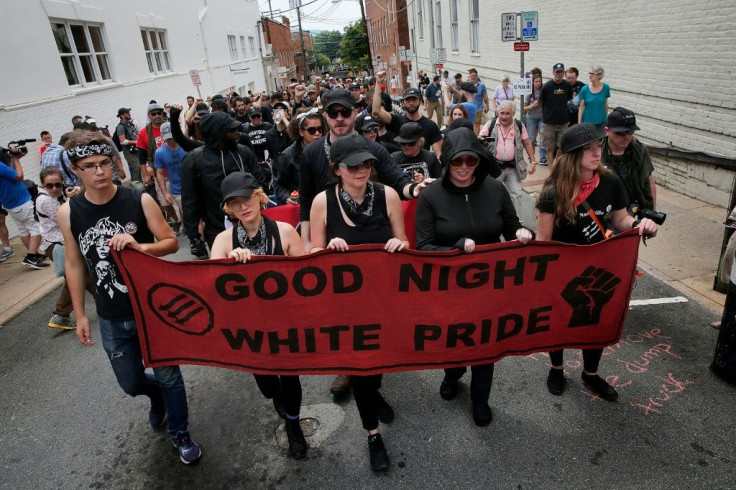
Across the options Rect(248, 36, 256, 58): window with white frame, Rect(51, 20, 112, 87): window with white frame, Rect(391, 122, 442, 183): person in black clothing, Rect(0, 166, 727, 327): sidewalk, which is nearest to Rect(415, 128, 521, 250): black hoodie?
Rect(391, 122, 442, 183): person in black clothing

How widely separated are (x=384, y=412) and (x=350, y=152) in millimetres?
1878

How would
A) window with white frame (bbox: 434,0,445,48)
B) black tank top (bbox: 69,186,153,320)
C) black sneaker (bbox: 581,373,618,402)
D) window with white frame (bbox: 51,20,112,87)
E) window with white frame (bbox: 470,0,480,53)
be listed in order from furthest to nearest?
window with white frame (bbox: 434,0,445,48), window with white frame (bbox: 470,0,480,53), window with white frame (bbox: 51,20,112,87), black sneaker (bbox: 581,373,618,402), black tank top (bbox: 69,186,153,320)

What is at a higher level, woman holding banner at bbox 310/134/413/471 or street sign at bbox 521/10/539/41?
street sign at bbox 521/10/539/41

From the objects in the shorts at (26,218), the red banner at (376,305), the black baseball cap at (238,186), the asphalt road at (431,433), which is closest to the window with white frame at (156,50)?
the shorts at (26,218)

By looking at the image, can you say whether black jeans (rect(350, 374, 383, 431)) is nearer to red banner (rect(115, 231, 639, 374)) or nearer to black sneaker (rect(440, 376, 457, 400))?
red banner (rect(115, 231, 639, 374))

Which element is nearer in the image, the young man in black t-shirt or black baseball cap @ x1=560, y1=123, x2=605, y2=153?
the young man in black t-shirt

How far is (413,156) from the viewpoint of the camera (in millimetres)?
4738

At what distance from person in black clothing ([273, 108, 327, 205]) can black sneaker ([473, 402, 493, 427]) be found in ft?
8.26

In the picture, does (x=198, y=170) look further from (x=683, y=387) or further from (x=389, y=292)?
(x=683, y=387)

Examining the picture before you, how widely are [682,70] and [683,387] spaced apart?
6126 millimetres

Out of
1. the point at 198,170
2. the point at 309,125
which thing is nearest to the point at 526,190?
the point at 309,125

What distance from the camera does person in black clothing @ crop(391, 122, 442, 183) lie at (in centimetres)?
454

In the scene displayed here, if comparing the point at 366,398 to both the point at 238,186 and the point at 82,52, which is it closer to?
the point at 238,186

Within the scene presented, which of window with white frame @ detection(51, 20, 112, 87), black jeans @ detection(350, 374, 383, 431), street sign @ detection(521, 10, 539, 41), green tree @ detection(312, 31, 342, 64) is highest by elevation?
green tree @ detection(312, 31, 342, 64)
